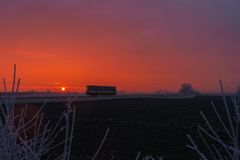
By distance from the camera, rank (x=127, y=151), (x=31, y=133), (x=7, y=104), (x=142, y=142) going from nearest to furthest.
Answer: (x=7, y=104) < (x=127, y=151) < (x=142, y=142) < (x=31, y=133)

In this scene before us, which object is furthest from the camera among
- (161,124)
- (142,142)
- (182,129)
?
(161,124)

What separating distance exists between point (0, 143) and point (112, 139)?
19.9 metres

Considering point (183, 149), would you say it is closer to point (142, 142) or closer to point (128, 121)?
point (142, 142)

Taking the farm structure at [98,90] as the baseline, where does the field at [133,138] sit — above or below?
below

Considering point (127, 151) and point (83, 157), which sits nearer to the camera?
point (83, 157)

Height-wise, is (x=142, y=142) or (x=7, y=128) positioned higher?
(x=7, y=128)

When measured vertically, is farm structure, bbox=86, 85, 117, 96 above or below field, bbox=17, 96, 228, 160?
above

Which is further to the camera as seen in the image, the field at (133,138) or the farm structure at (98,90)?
the farm structure at (98,90)

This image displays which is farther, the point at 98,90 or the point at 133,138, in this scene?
the point at 98,90

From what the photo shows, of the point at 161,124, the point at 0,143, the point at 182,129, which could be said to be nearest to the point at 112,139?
the point at 182,129

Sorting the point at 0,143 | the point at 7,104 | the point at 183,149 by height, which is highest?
the point at 7,104

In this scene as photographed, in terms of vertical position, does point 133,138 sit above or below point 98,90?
below

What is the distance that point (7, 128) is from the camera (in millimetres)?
3348

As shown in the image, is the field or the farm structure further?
the farm structure
